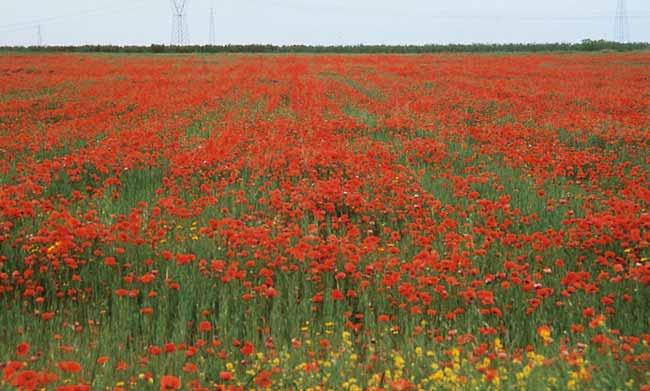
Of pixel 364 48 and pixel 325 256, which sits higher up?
pixel 364 48

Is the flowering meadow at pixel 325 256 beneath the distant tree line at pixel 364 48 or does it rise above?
beneath

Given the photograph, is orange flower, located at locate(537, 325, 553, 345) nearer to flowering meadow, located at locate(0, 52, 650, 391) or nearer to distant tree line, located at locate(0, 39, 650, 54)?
flowering meadow, located at locate(0, 52, 650, 391)

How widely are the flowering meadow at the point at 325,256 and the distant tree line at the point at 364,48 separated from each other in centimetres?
5615

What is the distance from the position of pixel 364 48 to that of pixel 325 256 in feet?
Result: 234

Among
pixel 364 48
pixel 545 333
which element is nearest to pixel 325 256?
pixel 545 333

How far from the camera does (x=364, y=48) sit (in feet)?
243

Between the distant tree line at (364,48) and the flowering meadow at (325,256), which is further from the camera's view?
the distant tree line at (364,48)

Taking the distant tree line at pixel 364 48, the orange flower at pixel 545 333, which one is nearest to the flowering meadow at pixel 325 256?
the orange flower at pixel 545 333

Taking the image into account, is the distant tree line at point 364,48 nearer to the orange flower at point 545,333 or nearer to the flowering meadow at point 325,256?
the flowering meadow at point 325,256

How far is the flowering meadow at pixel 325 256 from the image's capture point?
348cm

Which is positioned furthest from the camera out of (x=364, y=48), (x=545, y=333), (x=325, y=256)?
(x=364, y=48)

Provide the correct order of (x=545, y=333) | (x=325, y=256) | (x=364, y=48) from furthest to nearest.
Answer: (x=364, y=48)
(x=325, y=256)
(x=545, y=333)

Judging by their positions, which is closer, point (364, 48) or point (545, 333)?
point (545, 333)

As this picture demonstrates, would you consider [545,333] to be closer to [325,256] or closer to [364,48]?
[325,256]
